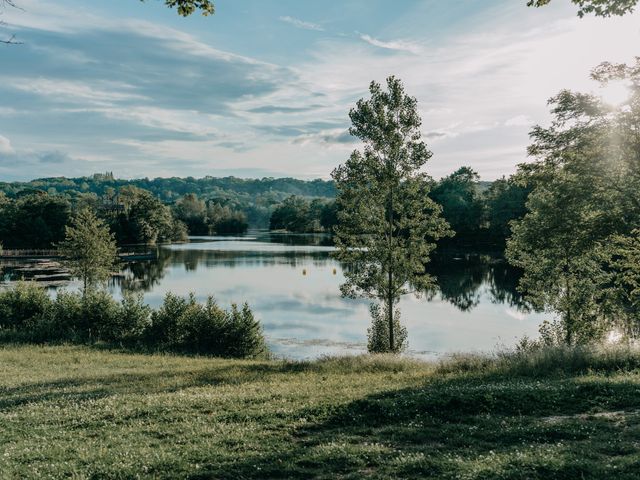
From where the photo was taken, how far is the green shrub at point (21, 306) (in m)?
34.6

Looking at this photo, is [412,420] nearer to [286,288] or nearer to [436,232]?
[436,232]

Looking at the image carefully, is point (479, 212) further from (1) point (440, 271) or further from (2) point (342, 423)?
(2) point (342, 423)

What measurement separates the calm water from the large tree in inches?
302

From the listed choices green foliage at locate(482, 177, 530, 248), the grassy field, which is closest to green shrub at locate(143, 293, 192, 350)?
the grassy field

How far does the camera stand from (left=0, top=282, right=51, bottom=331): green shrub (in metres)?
34.6

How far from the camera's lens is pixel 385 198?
31266 millimetres

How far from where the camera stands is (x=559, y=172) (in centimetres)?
2214

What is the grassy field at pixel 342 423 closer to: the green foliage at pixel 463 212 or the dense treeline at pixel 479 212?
the dense treeline at pixel 479 212

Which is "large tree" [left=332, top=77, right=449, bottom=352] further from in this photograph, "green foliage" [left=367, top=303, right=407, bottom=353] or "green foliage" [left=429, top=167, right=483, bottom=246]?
"green foliage" [left=429, top=167, right=483, bottom=246]

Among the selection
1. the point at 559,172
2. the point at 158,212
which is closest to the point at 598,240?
the point at 559,172

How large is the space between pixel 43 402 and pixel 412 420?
33.1 feet

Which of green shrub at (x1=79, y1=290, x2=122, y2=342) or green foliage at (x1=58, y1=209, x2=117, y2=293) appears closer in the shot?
green shrub at (x1=79, y1=290, x2=122, y2=342)

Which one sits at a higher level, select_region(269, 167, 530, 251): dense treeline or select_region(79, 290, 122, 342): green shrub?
select_region(269, 167, 530, 251): dense treeline

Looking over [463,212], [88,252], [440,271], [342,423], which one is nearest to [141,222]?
[463,212]
